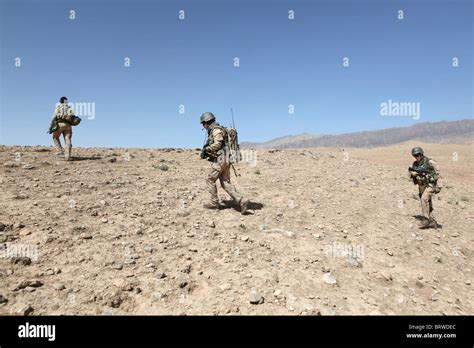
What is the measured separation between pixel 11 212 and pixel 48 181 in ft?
8.63

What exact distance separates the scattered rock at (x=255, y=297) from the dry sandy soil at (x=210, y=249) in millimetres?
15

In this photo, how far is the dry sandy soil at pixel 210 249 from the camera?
4.95m

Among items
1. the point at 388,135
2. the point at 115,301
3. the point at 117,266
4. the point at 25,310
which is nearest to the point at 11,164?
the point at 117,266

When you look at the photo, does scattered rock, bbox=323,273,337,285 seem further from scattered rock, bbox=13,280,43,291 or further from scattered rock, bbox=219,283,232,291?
scattered rock, bbox=13,280,43,291

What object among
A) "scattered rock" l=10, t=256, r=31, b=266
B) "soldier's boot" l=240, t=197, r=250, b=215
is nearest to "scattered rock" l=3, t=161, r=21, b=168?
"scattered rock" l=10, t=256, r=31, b=266

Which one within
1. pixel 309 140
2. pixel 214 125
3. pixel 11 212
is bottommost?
pixel 11 212

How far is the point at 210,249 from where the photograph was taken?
6.50 m

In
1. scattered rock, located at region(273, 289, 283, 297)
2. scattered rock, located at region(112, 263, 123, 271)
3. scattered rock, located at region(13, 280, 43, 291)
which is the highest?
scattered rock, located at region(112, 263, 123, 271)

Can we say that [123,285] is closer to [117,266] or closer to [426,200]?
[117,266]

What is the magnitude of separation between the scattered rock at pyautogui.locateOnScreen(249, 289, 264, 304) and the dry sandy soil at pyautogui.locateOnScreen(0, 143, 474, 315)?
2cm

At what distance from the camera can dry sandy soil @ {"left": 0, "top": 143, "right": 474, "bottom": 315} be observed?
16.2 feet
